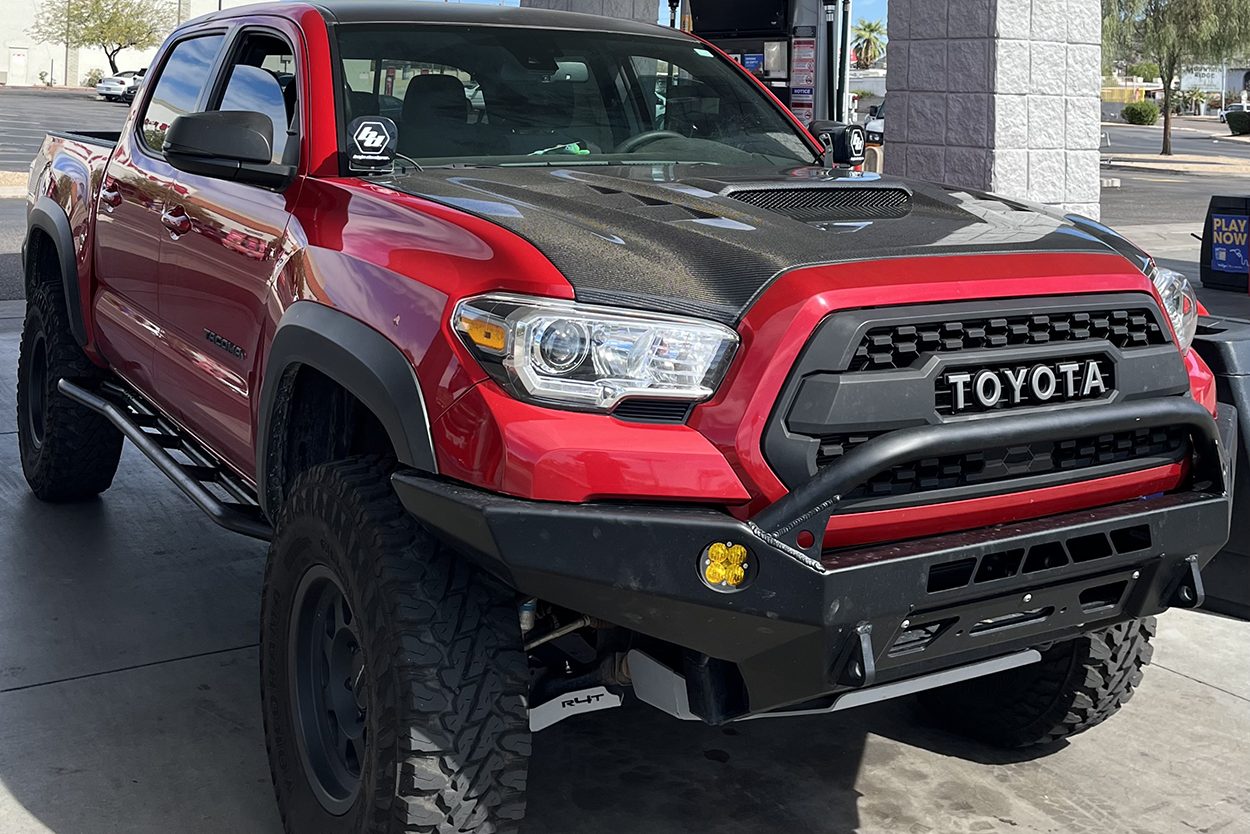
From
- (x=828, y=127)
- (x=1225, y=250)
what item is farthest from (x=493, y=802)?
(x=1225, y=250)

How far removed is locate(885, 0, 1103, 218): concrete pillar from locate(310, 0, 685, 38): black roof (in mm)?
4324

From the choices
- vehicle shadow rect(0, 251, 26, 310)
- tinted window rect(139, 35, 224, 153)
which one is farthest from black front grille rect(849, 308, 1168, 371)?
vehicle shadow rect(0, 251, 26, 310)

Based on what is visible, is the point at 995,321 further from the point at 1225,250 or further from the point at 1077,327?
the point at 1225,250

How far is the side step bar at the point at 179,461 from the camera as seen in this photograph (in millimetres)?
3854

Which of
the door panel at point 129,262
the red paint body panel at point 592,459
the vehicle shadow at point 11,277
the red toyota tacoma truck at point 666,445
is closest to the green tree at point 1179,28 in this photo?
the vehicle shadow at point 11,277

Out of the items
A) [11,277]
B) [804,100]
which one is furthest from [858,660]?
[804,100]

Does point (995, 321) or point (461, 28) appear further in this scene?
point (461, 28)

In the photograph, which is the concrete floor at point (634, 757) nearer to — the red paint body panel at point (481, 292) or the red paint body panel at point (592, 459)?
the red paint body panel at point (481, 292)

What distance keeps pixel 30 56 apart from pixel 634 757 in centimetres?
8022

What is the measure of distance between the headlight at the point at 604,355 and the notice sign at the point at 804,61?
37.3 feet

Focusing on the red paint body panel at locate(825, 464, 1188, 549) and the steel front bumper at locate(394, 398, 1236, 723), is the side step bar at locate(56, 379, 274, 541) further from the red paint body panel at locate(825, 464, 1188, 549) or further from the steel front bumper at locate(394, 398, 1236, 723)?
the red paint body panel at locate(825, 464, 1188, 549)

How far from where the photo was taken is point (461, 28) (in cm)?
406

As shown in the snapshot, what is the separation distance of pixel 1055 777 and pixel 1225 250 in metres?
9.64

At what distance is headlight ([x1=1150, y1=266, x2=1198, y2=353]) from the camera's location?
3.16m
